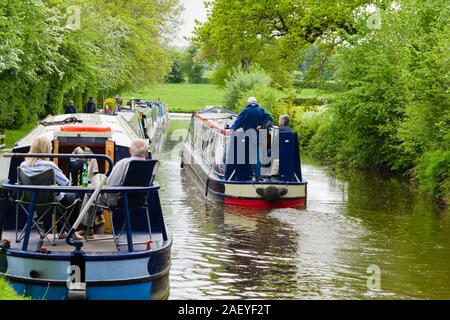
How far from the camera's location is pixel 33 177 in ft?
34.2

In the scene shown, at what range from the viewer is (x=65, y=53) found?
35.4 m

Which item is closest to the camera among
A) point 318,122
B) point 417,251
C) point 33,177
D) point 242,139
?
point 33,177

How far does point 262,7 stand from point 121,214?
74.9ft

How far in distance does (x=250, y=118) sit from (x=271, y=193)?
70.1 inches

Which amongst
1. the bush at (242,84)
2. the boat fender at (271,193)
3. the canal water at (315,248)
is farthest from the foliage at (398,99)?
the bush at (242,84)

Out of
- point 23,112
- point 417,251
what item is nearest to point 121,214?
point 417,251

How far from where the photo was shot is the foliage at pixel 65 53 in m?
27.7

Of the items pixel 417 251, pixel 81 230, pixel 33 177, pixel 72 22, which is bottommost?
pixel 417 251

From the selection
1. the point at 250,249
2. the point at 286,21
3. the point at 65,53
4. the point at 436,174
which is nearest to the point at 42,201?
the point at 250,249

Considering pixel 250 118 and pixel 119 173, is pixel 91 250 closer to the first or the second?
pixel 119 173

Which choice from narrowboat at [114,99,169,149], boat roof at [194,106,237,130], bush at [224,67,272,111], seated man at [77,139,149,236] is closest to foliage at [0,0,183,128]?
narrowboat at [114,99,169,149]

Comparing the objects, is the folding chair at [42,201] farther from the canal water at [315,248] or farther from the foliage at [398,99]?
the foliage at [398,99]

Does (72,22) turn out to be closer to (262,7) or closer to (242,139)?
(262,7)

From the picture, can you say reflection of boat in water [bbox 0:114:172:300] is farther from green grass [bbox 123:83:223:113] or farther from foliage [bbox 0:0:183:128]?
green grass [bbox 123:83:223:113]
